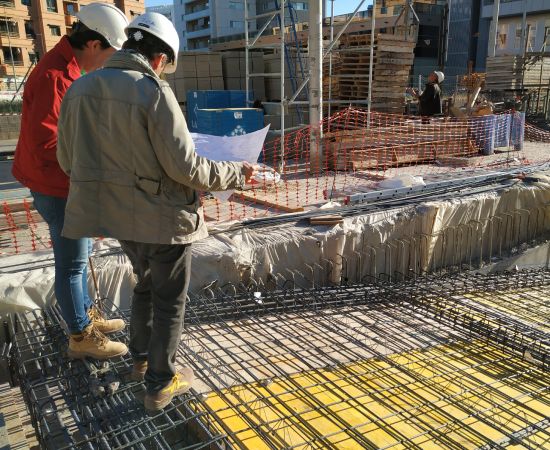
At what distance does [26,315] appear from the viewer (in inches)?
153

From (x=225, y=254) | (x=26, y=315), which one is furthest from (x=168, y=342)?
(x=225, y=254)

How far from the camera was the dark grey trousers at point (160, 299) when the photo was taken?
7.67 feet

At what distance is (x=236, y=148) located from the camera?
11.3 ft

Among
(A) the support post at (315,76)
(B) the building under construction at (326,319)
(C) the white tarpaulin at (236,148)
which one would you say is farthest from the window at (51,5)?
(C) the white tarpaulin at (236,148)

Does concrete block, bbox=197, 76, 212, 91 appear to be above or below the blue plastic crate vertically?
above

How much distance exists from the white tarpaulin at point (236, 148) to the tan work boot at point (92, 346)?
3.83ft

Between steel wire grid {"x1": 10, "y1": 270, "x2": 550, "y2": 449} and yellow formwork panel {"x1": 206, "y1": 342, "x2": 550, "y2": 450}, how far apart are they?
1cm

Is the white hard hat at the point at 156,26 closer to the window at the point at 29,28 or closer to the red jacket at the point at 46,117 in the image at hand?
the red jacket at the point at 46,117

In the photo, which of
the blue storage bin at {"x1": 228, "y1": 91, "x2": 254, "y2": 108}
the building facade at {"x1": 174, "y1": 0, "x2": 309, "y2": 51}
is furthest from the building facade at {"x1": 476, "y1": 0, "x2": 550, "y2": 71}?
the blue storage bin at {"x1": 228, "y1": 91, "x2": 254, "y2": 108}

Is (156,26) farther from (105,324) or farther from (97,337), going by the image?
(105,324)

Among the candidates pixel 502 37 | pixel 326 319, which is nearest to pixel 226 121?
pixel 326 319

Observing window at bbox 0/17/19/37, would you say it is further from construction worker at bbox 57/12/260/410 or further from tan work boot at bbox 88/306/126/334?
construction worker at bbox 57/12/260/410

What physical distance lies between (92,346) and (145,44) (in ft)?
6.14

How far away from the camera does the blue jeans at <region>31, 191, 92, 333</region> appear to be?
276 cm
